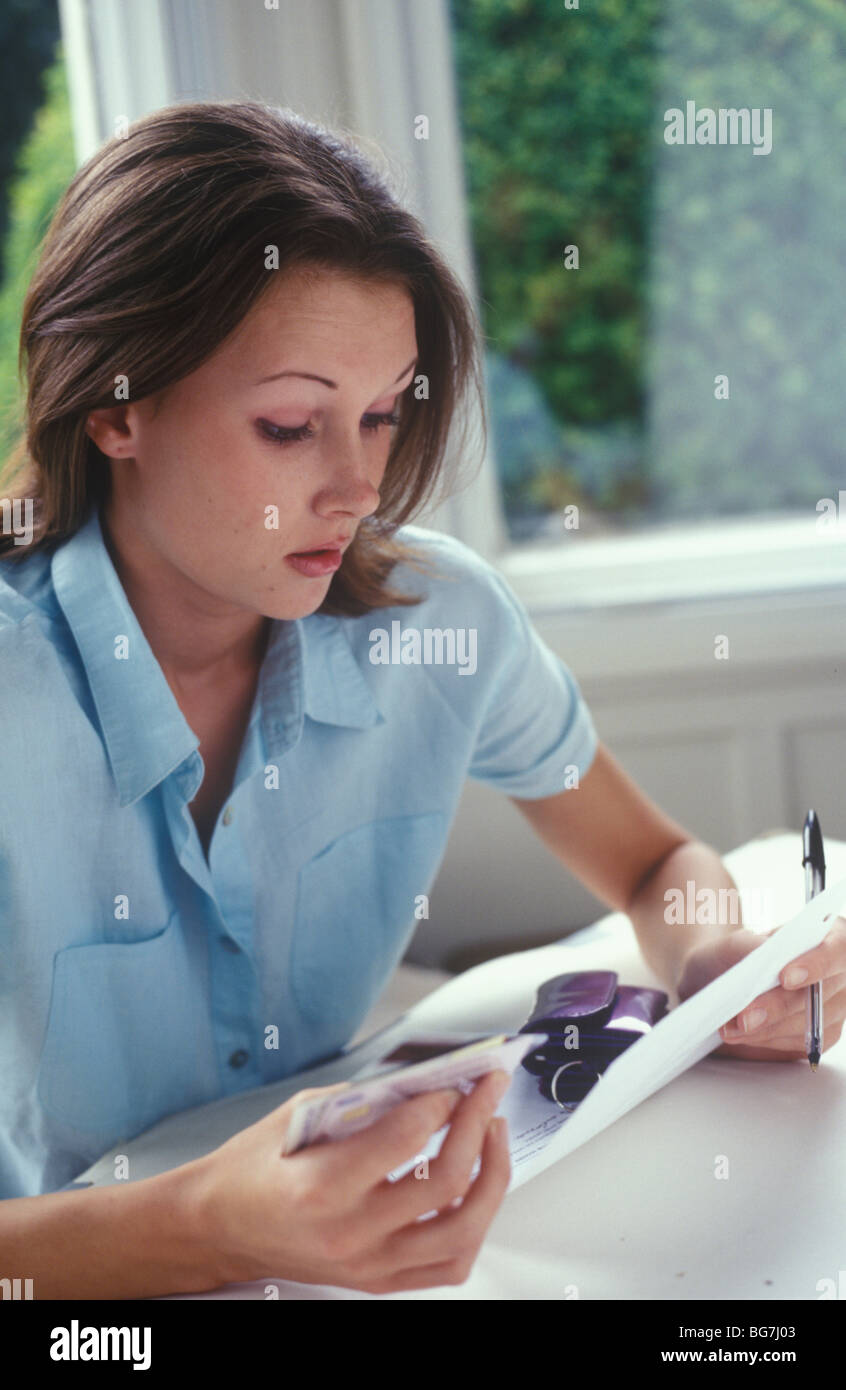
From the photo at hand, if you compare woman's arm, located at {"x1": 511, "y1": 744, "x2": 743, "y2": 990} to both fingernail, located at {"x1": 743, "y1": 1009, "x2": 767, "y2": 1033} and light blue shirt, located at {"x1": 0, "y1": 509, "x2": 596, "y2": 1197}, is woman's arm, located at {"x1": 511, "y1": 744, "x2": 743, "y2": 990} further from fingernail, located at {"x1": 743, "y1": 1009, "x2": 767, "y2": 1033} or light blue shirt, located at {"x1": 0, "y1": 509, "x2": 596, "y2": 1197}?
fingernail, located at {"x1": 743, "y1": 1009, "x2": 767, "y2": 1033}

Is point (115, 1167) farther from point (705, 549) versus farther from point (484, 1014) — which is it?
point (705, 549)

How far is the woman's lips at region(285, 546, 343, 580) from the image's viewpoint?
2.89ft

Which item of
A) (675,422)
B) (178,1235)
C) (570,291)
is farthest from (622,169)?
(178,1235)

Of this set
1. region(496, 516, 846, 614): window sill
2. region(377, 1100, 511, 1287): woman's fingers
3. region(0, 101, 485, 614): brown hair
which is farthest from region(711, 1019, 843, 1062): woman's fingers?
region(496, 516, 846, 614): window sill

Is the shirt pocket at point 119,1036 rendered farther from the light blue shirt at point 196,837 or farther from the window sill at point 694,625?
the window sill at point 694,625

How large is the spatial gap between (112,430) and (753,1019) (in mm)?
570

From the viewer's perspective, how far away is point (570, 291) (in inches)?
74.7

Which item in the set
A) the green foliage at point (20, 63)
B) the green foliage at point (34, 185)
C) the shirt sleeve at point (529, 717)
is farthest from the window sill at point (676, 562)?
the green foliage at point (20, 63)

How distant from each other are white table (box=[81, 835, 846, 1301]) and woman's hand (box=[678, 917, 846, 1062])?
0.04 feet

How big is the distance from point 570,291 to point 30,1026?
141 cm

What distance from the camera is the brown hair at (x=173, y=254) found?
0.79m

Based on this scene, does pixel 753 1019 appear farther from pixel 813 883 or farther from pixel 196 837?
pixel 196 837

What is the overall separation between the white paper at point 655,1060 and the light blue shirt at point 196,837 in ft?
0.86
